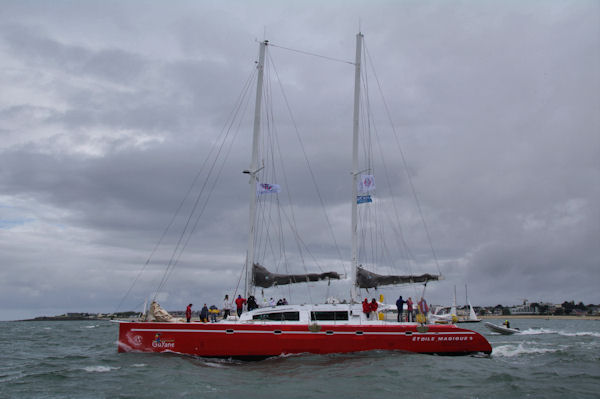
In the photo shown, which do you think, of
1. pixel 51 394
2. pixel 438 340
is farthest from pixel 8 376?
pixel 438 340

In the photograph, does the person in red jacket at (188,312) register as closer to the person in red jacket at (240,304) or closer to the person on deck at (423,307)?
the person in red jacket at (240,304)

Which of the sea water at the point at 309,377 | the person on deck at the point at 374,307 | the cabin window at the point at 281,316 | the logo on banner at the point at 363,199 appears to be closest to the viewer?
the sea water at the point at 309,377

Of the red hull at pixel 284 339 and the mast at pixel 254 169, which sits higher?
the mast at pixel 254 169

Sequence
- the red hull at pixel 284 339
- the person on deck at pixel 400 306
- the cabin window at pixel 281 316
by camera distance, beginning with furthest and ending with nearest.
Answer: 1. the person on deck at pixel 400 306
2. the cabin window at pixel 281 316
3. the red hull at pixel 284 339

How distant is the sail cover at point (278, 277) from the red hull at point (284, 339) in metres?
2.65

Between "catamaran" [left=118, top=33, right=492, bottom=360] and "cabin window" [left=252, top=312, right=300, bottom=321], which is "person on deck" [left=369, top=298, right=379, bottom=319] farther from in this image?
"cabin window" [left=252, top=312, right=300, bottom=321]

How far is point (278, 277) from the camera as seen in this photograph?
24.8 meters

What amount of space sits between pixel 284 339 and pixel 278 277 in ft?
11.5

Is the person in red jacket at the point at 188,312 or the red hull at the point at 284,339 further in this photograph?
Answer: the person in red jacket at the point at 188,312

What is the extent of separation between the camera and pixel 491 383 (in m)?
17.6

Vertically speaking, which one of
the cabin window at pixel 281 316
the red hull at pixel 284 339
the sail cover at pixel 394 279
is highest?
the sail cover at pixel 394 279

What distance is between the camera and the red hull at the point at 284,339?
2230 centimetres

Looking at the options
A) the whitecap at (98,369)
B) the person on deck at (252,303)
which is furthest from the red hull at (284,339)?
the person on deck at (252,303)

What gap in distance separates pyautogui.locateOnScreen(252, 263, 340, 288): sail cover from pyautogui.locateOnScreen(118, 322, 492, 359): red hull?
2648 millimetres
